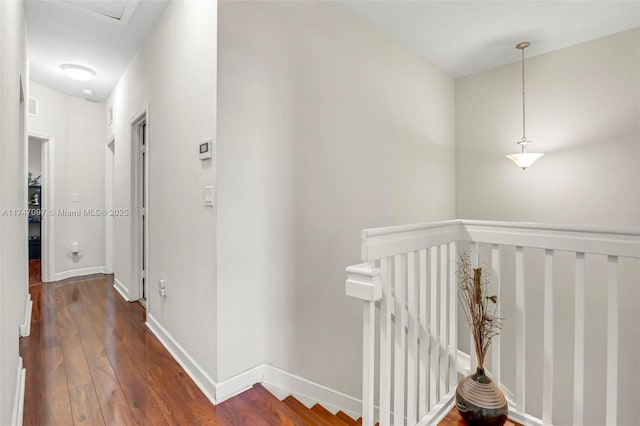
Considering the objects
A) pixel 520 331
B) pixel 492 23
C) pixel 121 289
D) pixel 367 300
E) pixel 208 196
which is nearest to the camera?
pixel 367 300

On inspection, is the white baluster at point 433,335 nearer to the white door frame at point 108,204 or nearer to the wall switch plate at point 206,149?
the wall switch plate at point 206,149

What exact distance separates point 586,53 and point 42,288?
6.73 meters

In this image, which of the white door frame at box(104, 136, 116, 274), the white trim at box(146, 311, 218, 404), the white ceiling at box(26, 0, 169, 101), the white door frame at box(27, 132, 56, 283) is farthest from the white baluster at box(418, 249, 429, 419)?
the white door frame at box(27, 132, 56, 283)

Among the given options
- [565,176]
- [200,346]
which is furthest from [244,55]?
[565,176]

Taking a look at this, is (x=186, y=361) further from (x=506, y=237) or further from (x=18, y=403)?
(x=506, y=237)

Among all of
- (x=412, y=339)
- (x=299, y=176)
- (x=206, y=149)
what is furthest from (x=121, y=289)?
(x=412, y=339)

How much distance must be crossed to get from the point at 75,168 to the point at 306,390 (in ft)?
15.4

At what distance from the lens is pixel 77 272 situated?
465cm

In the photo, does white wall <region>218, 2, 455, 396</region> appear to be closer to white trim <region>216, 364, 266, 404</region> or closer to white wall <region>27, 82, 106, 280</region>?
white trim <region>216, 364, 266, 404</region>

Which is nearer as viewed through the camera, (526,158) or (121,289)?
(526,158)

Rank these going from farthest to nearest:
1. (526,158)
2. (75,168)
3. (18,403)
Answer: (75,168), (526,158), (18,403)

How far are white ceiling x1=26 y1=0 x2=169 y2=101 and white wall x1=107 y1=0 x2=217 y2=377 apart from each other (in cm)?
14

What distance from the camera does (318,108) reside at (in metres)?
2.39

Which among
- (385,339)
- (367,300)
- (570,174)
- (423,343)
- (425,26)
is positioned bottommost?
(423,343)
